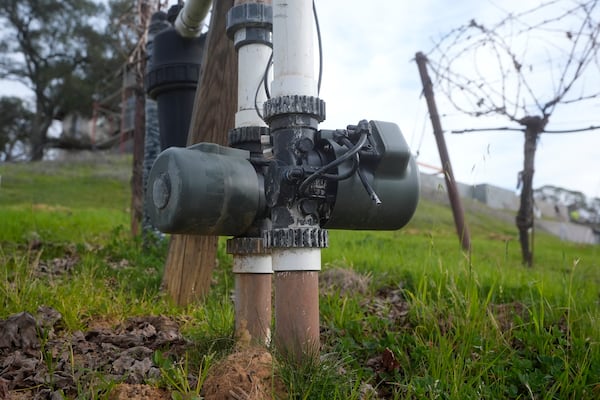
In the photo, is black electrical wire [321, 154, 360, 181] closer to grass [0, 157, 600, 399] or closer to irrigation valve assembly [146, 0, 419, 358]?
irrigation valve assembly [146, 0, 419, 358]

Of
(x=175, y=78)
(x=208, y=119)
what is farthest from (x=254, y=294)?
(x=175, y=78)

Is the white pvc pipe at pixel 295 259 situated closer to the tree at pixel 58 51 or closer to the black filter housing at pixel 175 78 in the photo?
the black filter housing at pixel 175 78

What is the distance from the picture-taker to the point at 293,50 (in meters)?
1.58

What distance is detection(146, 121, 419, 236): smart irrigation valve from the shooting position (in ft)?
4.68

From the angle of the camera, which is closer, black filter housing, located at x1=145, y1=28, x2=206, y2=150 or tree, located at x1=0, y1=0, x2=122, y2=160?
black filter housing, located at x1=145, y1=28, x2=206, y2=150

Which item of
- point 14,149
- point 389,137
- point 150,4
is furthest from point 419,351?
point 14,149

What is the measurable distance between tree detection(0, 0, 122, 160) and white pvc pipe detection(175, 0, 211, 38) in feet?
85.6

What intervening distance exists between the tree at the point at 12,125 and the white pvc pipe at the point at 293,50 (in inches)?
1249

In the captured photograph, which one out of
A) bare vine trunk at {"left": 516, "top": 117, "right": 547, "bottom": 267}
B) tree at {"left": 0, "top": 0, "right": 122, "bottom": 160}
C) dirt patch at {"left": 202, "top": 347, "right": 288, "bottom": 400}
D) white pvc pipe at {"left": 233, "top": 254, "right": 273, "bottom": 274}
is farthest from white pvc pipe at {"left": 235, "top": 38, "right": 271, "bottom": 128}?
tree at {"left": 0, "top": 0, "right": 122, "bottom": 160}

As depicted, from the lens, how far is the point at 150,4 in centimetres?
605

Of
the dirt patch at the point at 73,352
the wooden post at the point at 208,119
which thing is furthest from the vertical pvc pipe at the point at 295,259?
the wooden post at the point at 208,119

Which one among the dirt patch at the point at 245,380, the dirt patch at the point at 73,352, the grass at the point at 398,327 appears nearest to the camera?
the dirt patch at the point at 245,380

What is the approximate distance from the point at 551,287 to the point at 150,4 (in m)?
5.10

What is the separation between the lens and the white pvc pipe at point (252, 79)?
6.40 feet
